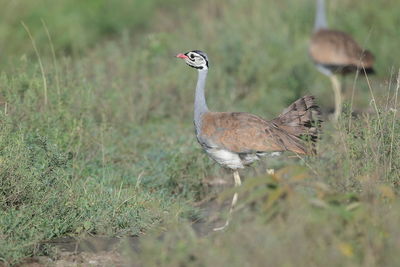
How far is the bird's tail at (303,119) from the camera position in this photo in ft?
18.9

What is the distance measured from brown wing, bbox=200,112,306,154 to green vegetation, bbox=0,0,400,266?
0.19 m

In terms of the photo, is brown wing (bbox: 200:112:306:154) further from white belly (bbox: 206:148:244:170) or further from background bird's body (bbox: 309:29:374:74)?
background bird's body (bbox: 309:29:374:74)

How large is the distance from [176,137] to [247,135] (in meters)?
1.99

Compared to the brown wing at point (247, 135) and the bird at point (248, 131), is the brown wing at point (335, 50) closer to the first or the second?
the bird at point (248, 131)

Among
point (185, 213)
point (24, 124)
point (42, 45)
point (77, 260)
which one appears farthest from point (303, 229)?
point (42, 45)

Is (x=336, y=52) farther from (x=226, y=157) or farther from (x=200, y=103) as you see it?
(x=226, y=157)

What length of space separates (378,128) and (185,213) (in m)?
1.52

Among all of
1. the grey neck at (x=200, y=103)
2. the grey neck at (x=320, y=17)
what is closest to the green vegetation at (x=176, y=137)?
the grey neck at (x=320, y=17)

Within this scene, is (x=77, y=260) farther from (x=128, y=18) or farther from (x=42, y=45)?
(x=128, y=18)

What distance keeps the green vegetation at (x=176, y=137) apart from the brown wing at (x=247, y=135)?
187 mm

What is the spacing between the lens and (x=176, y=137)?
291 inches

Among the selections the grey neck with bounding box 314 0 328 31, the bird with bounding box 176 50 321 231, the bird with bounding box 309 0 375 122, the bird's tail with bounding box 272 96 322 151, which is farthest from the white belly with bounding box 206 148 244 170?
the grey neck with bounding box 314 0 328 31

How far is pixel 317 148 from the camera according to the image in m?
5.43

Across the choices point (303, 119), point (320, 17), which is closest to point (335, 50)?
point (320, 17)
